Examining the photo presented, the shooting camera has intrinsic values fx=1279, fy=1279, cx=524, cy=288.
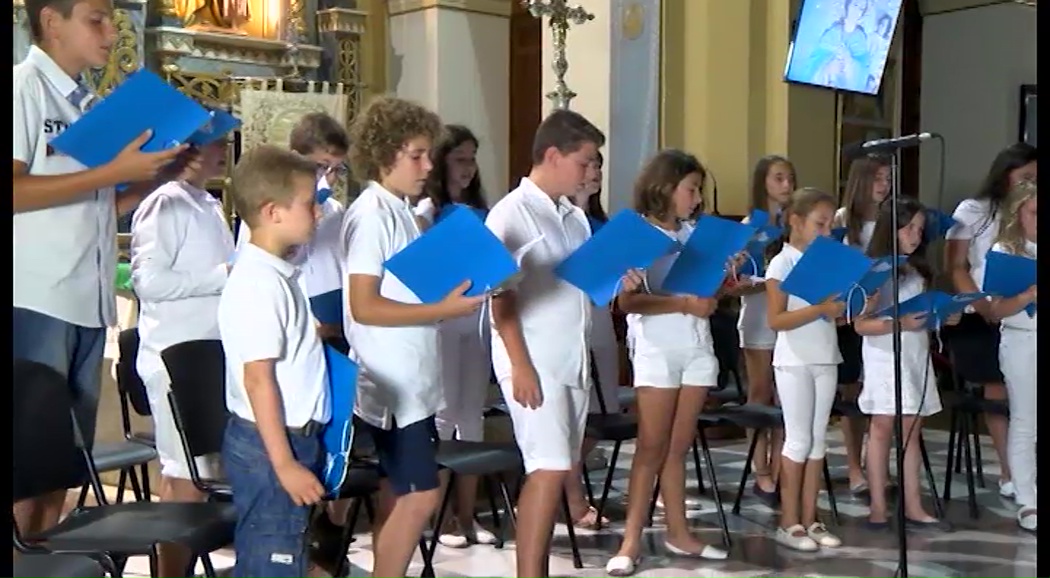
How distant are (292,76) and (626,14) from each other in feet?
9.42

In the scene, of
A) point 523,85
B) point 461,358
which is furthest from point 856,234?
point 523,85

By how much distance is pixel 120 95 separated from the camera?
6.59 feet

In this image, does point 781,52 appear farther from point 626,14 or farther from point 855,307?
point 855,307

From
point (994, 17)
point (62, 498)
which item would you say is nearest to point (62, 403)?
point (62, 498)

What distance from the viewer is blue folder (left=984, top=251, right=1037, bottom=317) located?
2907 mm

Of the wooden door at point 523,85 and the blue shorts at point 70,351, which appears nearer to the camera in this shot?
the blue shorts at point 70,351

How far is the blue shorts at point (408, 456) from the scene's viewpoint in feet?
8.77

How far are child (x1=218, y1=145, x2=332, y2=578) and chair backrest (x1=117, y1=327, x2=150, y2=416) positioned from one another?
2.81 feet

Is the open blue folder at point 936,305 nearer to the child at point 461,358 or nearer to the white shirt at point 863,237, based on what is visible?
the white shirt at point 863,237

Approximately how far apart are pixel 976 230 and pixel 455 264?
1.81m

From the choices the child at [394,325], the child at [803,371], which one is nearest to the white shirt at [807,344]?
the child at [803,371]

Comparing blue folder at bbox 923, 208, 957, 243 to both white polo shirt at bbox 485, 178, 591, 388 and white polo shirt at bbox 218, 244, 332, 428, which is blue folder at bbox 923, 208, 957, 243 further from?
white polo shirt at bbox 218, 244, 332, 428

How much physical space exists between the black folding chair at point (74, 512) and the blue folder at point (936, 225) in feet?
7.81

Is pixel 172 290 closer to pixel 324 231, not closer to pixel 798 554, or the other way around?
pixel 324 231
